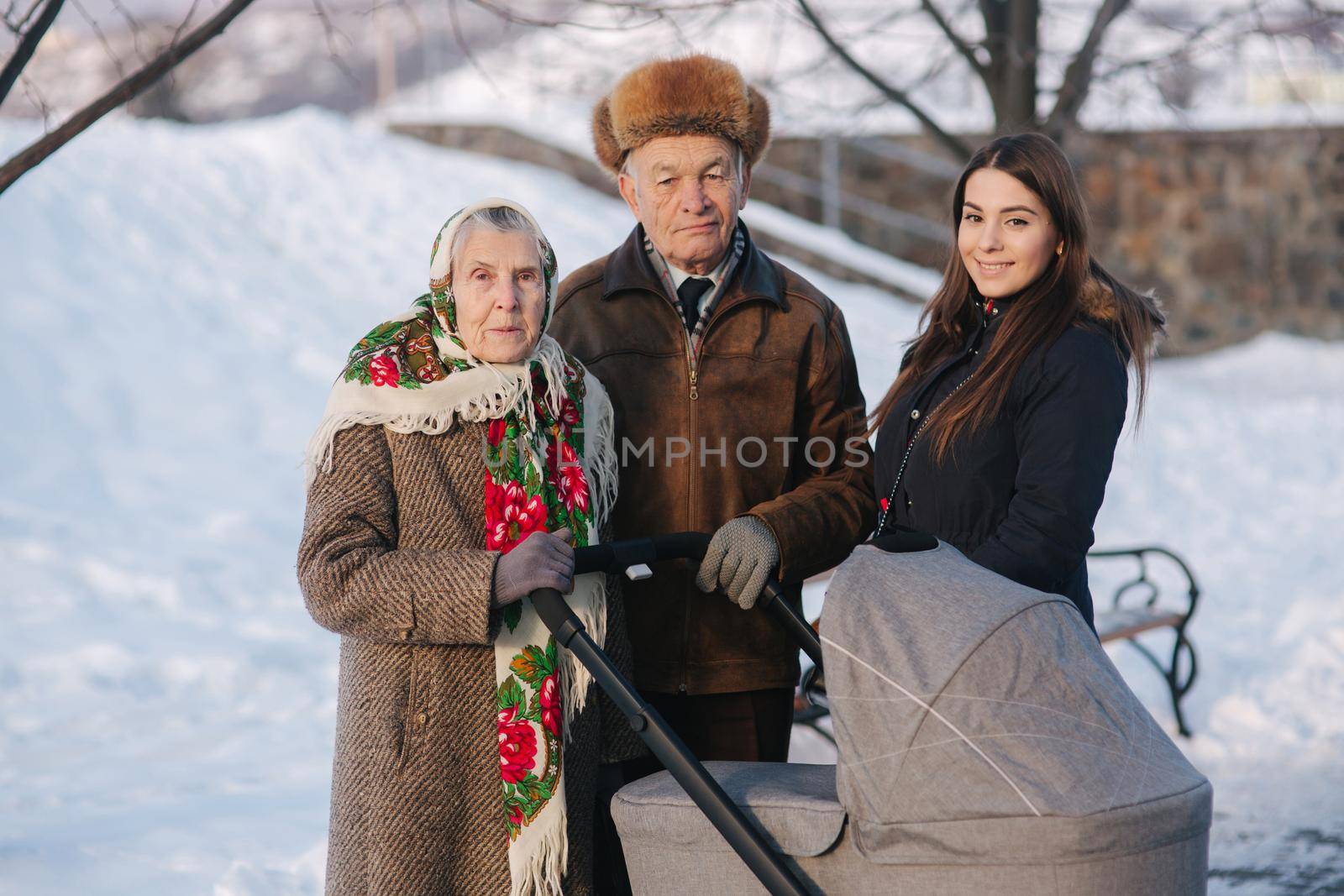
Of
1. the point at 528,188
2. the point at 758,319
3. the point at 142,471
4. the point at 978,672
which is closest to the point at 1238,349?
the point at 528,188

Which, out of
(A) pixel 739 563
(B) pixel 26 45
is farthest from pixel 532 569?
(B) pixel 26 45

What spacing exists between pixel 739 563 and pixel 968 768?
901 mm

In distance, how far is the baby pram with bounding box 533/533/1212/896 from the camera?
6.53ft

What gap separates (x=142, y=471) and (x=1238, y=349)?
1021cm

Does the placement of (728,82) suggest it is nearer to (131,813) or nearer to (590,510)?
(590,510)

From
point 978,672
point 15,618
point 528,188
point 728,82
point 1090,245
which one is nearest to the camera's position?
point 978,672

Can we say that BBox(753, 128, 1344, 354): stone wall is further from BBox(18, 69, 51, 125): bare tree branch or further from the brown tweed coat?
the brown tweed coat

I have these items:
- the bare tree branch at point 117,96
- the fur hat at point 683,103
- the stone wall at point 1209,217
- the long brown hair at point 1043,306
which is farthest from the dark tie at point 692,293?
the stone wall at point 1209,217

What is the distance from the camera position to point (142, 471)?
7.39m

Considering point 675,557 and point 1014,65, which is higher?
point 1014,65

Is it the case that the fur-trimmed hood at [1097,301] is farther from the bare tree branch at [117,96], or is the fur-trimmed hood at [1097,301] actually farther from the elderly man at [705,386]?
the bare tree branch at [117,96]

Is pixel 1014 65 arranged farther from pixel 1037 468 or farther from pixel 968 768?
pixel 968 768

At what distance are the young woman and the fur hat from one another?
0.57 meters

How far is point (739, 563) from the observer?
286cm
